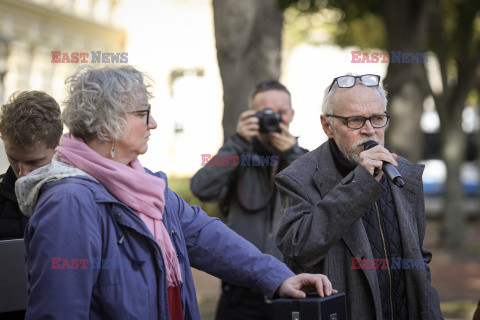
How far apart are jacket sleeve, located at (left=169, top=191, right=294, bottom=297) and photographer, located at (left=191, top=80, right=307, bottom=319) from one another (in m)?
1.26

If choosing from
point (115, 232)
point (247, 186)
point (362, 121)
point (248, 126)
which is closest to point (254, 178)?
point (247, 186)

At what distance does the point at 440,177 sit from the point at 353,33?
6730 mm

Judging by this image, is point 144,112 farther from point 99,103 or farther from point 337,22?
point 337,22

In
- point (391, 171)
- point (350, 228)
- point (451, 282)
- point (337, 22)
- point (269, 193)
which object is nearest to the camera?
point (391, 171)

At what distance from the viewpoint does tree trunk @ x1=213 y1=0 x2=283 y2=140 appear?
7535mm

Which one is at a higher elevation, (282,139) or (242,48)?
(242,48)

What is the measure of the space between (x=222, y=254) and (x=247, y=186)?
159 cm

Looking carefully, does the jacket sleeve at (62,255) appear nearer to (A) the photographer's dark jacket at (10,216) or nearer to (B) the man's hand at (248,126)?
(A) the photographer's dark jacket at (10,216)

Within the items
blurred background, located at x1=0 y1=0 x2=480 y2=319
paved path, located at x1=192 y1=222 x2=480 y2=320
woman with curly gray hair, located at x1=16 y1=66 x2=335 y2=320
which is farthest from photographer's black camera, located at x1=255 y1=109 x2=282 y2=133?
paved path, located at x1=192 y1=222 x2=480 y2=320

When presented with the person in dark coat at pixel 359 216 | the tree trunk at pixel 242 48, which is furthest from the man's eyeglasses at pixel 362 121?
the tree trunk at pixel 242 48

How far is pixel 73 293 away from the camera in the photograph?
7.72 feet

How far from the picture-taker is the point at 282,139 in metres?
4.46

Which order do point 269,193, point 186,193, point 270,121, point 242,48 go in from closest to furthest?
1. point 269,193
2. point 270,121
3. point 242,48
4. point 186,193

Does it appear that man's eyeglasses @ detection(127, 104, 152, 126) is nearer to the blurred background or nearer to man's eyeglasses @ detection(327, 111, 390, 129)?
the blurred background
